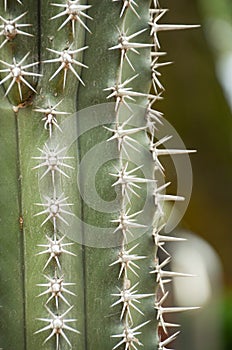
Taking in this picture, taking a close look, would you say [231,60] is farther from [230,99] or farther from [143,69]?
[143,69]

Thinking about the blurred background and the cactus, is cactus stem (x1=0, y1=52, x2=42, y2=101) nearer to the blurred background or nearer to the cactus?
the cactus

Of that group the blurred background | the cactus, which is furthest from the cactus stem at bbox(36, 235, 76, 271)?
the blurred background

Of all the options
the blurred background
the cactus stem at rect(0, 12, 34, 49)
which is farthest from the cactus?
the blurred background

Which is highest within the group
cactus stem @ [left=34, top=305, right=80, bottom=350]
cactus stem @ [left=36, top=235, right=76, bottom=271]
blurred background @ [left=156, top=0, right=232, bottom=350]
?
blurred background @ [left=156, top=0, right=232, bottom=350]

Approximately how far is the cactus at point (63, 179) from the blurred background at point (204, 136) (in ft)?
4.71

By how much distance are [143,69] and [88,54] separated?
0.10m

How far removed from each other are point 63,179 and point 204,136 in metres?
1.60

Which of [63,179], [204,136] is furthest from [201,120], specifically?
[63,179]

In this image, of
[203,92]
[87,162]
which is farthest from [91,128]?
[203,92]

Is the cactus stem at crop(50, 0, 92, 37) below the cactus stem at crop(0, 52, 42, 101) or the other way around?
the other way around

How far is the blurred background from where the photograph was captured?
2484 mm

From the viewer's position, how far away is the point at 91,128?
3.31 feet

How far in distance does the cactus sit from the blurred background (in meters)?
1.44

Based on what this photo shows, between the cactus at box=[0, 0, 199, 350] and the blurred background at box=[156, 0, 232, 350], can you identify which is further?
the blurred background at box=[156, 0, 232, 350]
